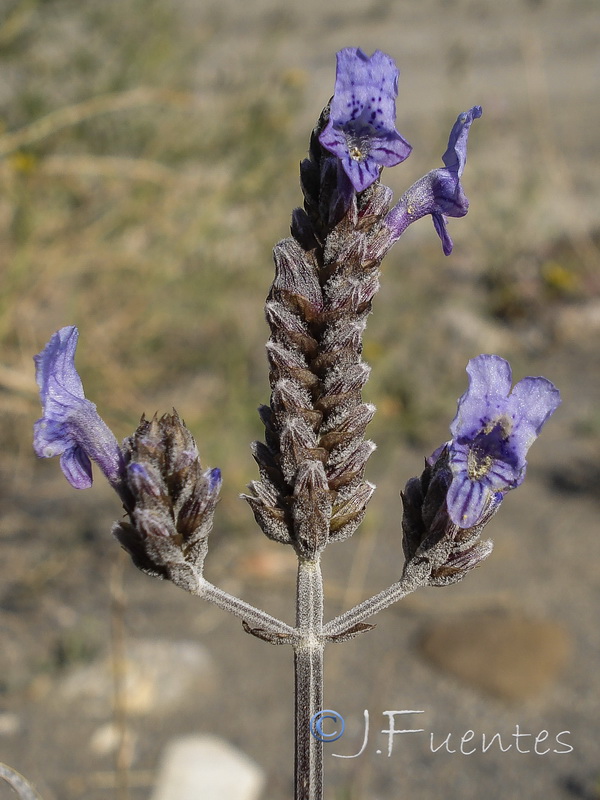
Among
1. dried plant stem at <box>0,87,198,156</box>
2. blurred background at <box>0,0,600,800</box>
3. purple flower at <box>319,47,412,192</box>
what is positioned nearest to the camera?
purple flower at <box>319,47,412,192</box>

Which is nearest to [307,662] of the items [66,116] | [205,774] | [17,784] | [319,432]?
[319,432]

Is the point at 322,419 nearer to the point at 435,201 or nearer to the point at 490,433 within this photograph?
the point at 490,433

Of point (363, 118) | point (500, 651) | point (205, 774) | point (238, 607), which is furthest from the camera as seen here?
point (500, 651)

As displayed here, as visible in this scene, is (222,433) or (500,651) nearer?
(500,651)

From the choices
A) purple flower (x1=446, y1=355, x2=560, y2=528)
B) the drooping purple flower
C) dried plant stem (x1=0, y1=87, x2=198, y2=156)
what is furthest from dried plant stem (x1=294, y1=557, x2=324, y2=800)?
dried plant stem (x1=0, y1=87, x2=198, y2=156)

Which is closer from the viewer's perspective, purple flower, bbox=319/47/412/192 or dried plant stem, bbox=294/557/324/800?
purple flower, bbox=319/47/412/192

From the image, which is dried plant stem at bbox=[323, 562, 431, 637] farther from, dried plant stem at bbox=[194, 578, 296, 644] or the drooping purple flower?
the drooping purple flower

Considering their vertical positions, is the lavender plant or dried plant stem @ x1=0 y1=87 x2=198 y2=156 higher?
dried plant stem @ x1=0 y1=87 x2=198 y2=156
